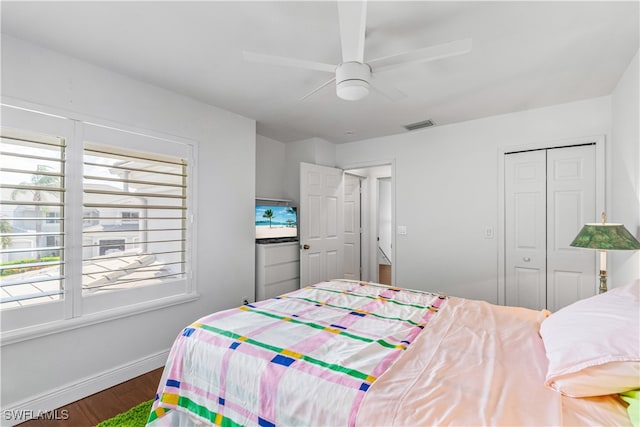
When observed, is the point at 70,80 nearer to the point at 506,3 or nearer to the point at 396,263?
the point at 506,3

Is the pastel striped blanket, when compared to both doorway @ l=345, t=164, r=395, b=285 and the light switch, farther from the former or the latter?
doorway @ l=345, t=164, r=395, b=285

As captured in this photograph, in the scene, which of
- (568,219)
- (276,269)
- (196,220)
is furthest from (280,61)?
(568,219)

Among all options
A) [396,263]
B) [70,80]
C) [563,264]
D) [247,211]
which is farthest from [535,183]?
[70,80]

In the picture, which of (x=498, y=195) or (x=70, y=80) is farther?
(x=498, y=195)

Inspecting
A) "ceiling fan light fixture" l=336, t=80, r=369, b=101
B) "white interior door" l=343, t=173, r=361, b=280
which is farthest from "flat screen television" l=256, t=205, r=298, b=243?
"ceiling fan light fixture" l=336, t=80, r=369, b=101

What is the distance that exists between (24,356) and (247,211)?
210 centimetres

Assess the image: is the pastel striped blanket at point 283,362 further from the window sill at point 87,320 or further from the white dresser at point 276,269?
the white dresser at point 276,269

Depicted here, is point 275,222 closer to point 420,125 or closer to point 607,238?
point 420,125

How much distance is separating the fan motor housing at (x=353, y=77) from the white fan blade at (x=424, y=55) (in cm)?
9

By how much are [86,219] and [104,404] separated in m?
1.34

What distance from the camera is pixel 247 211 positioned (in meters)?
3.50

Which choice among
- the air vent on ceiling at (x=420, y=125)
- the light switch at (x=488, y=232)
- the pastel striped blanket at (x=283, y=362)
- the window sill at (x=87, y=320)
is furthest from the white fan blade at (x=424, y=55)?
the window sill at (x=87, y=320)

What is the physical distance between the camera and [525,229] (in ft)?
10.8

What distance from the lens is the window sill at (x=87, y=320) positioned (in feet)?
6.40
